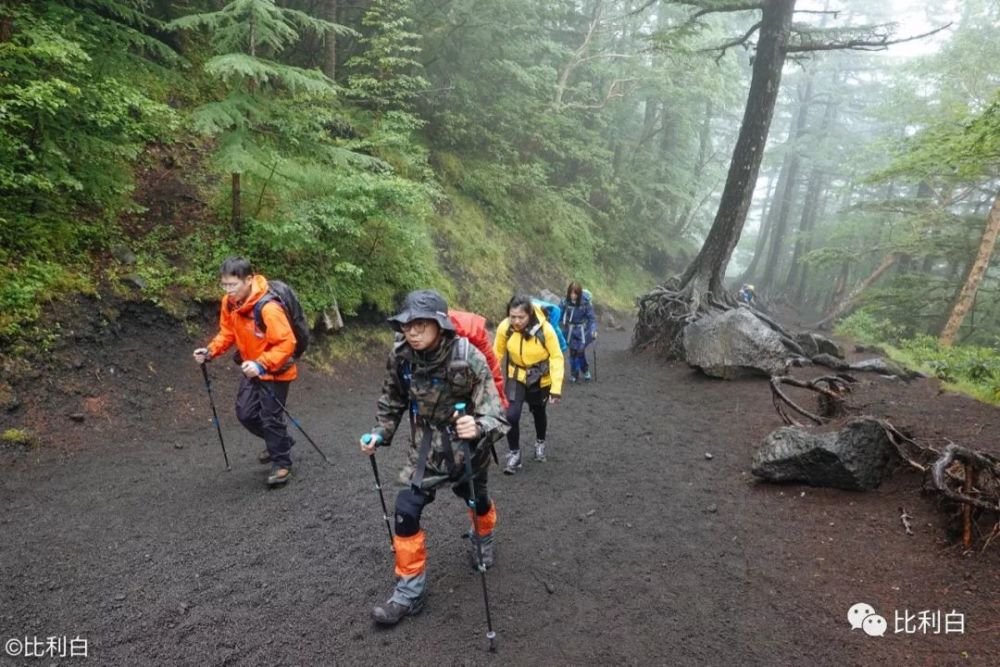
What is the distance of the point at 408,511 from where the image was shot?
349 centimetres

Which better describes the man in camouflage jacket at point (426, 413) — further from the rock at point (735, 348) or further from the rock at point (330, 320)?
the rock at point (735, 348)

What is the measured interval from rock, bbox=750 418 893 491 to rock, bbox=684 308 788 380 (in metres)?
4.53

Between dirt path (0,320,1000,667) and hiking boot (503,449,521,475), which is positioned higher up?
dirt path (0,320,1000,667)

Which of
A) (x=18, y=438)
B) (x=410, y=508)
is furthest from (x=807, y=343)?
(x=18, y=438)

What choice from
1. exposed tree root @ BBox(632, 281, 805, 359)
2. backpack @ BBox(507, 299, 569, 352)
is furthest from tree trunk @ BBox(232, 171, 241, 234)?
exposed tree root @ BBox(632, 281, 805, 359)

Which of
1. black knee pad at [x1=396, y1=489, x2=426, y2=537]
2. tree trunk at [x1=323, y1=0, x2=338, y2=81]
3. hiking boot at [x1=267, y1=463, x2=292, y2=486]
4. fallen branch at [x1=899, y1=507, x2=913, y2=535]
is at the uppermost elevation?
tree trunk at [x1=323, y1=0, x2=338, y2=81]

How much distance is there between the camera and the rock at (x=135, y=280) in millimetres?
7329

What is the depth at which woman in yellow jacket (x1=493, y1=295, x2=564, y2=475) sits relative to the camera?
18.6 ft

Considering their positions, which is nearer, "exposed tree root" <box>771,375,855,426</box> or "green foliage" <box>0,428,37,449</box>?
"green foliage" <box>0,428,37,449</box>

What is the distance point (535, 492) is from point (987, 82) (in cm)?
2186

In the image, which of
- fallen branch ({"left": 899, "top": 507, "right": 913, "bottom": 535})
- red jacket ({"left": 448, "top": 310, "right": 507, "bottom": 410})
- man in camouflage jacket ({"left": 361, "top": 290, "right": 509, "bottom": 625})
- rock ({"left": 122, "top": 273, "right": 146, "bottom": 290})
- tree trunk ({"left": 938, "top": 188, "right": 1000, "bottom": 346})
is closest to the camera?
man in camouflage jacket ({"left": 361, "top": 290, "right": 509, "bottom": 625})

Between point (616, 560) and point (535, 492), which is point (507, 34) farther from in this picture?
point (616, 560)

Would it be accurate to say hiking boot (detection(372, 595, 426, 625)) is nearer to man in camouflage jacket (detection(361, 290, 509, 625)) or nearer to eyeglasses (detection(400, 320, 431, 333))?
man in camouflage jacket (detection(361, 290, 509, 625))

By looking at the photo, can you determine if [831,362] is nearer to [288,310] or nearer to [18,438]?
[288,310]
